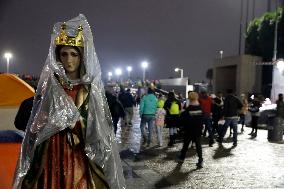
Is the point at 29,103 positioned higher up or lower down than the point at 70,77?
lower down

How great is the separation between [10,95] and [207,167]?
4614 mm

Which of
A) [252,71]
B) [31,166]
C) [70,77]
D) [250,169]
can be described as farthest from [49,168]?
[252,71]

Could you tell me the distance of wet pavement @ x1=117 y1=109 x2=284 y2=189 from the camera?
8086 millimetres

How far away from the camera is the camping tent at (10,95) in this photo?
23.3 feet

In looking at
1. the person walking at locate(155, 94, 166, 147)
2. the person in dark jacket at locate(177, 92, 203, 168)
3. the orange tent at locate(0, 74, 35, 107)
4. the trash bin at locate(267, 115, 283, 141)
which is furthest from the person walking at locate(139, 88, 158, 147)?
the orange tent at locate(0, 74, 35, 107)

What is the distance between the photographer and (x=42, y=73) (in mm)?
3479

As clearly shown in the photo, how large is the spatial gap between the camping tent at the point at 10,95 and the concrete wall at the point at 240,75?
92.6 feet

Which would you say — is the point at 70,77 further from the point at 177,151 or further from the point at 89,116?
the point at 177,151

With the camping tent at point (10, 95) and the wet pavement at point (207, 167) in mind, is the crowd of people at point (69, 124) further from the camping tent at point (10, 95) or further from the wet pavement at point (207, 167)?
the wet pavement at point (207, 167)

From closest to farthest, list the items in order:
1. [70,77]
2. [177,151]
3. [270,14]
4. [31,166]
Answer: [31,166] → [70,77] → [177,151] → [270,14]

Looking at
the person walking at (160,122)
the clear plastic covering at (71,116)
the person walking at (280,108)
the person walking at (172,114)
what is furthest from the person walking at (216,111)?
the clear plastic covering at (71,116)

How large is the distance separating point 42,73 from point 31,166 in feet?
2.46

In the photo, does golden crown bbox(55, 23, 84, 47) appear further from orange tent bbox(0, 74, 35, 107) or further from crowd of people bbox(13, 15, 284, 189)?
orange tent bbox(0, 74, 35, 107)

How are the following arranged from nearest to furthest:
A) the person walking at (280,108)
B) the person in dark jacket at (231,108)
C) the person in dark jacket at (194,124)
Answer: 1. the person in dark jacket at (194,124)
2. the person in dark jacket at (231,108)
3. the person walking at (280,108)
